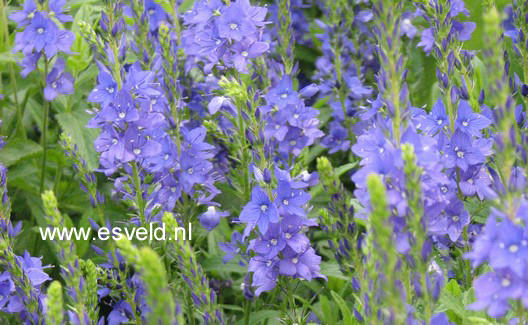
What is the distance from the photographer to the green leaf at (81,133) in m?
3.95

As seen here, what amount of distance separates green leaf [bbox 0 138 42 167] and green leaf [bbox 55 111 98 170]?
182 mm

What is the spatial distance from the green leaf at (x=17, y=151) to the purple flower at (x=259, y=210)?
1.54 m

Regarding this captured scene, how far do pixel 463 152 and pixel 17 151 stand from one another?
7.45 ft

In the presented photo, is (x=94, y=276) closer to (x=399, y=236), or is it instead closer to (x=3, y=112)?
(x=399, y=236)

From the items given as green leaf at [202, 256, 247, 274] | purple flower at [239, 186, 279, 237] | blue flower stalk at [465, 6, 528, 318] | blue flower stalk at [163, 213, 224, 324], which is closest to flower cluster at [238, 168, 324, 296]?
purple flower at [239, 186, 279, 237]

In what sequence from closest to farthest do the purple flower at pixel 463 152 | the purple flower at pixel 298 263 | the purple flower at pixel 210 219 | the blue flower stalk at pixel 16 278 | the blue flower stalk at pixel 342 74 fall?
the blue flower stalk at pixel 16 278
the purple flower at pixel 463 152
the purple flower at pixel 298 263
the purple flower at pixel 210 219
the blue flower stalk at pixel 342 74

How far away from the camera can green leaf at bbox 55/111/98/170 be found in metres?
3.95

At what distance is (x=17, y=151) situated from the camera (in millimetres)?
4039

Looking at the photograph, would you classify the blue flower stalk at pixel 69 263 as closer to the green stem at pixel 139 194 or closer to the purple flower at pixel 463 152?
the green stem at pixel 139 194

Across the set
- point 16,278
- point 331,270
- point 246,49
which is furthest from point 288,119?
point 16,278

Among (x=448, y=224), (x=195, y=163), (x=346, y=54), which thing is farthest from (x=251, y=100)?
(x=346, y=54)

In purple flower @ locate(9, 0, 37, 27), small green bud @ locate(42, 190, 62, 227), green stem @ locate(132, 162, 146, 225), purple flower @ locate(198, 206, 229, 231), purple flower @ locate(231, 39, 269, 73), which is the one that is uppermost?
purple flower @ locate(9, 0, 37, 27)

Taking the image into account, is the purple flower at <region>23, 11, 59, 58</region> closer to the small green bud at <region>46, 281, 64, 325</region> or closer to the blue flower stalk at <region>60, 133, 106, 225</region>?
the blue flower stalk at <region>60, 133, 106, 225</region>

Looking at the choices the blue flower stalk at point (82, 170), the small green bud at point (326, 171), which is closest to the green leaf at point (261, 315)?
the blue flower stalk at point (82, 170)
